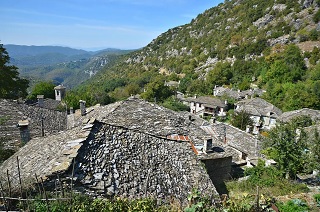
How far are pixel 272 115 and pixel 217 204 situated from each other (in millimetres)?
42608

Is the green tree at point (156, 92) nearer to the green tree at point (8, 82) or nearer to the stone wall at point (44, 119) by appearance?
the green tree at point (8, 82)

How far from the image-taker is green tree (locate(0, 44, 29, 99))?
23933 millimetres

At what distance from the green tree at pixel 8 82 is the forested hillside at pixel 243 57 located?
19.5 meters

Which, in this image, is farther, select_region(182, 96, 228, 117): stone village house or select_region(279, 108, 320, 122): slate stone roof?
select_region(182, 96, 228, 117): stone village house

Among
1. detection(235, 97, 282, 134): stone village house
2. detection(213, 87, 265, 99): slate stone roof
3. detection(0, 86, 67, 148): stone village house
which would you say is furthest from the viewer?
detection(213, 87, 265, 99): slate stone roof

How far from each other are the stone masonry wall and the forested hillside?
40.9 meters

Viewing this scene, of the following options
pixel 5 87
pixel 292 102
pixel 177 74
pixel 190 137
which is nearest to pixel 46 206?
pixel 190 137

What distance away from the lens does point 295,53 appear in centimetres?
6206

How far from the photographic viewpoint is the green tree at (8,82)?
23933 millimetres

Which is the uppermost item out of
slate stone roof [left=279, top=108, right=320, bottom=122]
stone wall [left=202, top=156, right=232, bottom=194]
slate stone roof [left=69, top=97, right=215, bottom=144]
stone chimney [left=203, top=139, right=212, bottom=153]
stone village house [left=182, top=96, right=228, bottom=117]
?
slate stone roof [left=69, top=97, right=215, bottom=144]

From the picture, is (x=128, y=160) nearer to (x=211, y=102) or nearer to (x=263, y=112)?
(x=263, y=112)

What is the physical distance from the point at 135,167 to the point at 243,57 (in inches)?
3221

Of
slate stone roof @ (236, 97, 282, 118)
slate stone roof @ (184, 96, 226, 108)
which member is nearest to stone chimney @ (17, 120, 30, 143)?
slate stone roof @ (236, 97, 282, 118)

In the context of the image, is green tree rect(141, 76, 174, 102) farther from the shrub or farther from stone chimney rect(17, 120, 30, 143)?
the shrub
